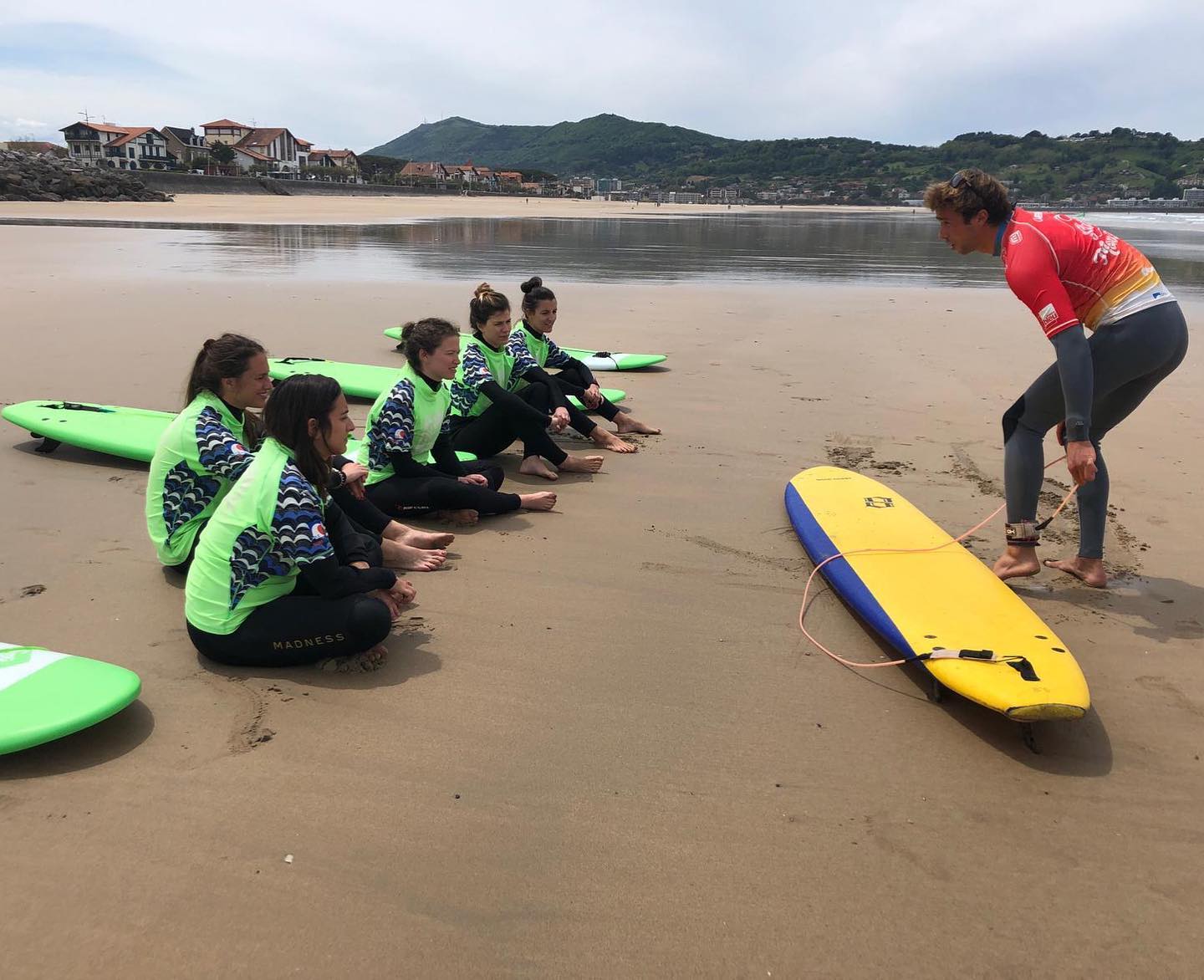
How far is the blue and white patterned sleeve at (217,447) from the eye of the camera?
10.9 feet

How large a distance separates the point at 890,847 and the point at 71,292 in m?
12.0

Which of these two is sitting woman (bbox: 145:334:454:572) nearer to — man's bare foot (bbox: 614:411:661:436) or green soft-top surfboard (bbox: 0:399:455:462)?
green soft-top surfboard (bbox: 0:399:455:462)

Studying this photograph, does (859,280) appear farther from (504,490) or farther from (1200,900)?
(1200,900)

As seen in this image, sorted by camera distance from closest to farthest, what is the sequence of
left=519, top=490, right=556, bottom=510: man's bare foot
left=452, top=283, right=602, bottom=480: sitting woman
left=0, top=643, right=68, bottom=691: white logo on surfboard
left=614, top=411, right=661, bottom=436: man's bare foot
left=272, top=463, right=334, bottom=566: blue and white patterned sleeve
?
1. left=0, top=643, right=68, bottom=691: white logo on surfboard
2. left=272, top=463, right=334, bottom=566: blue and white patterned sleeve
3. left=519, top=490, right=556, bottom=510: man's bare foot
4. left=452, top=283, right=602, bottom=480: sitting woman
5. left=614, top=411, right=661, bottom=436: man's bare foot

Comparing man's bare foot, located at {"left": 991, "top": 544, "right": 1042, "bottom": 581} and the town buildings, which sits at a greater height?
the town buildings

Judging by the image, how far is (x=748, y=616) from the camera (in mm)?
3488

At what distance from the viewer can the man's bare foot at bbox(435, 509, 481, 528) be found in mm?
4418

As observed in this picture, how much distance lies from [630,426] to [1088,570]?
10.1 feet

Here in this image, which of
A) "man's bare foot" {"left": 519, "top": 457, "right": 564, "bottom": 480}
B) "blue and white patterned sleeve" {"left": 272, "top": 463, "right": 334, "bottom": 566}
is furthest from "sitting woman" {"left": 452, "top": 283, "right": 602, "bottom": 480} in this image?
"blue and white patterned sleeve" {"left": 272, "top": 463, "right": 334, "bottom": 566}

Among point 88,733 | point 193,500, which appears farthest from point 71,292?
point 88,733

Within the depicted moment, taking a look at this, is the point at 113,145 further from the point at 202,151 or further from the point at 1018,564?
the point at 1018,564

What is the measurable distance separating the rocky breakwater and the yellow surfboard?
47833 mm

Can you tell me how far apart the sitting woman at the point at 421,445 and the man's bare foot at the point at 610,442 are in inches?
47.6

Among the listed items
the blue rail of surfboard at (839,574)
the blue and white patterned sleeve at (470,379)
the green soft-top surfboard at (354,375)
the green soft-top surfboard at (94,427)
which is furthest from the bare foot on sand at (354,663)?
the green soft-top surfboard at (354,375)
